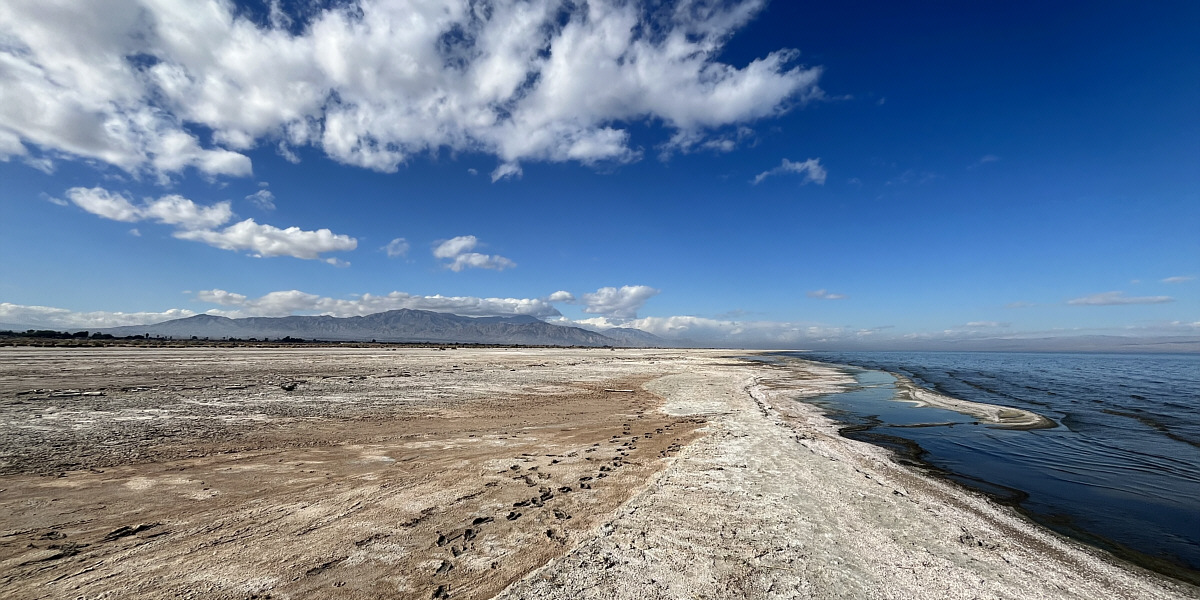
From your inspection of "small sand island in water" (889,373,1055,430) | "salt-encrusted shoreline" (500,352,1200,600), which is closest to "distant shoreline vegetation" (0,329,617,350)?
"salt-encrusted shoreline" (500,352,1200,600)

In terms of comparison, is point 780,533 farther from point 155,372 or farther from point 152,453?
point 155,372

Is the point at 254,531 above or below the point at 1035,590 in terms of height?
above

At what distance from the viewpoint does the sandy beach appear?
4.96m

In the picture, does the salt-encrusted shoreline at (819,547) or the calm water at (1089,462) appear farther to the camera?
the calm water at (1089,462)

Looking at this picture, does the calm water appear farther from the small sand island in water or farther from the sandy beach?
the sandy beach

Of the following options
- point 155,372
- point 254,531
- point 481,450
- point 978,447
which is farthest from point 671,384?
point 155,372

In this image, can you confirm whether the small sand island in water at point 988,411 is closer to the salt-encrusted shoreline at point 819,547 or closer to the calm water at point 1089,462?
the calm water at point 1089,462

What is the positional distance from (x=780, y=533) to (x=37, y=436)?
16123 mm

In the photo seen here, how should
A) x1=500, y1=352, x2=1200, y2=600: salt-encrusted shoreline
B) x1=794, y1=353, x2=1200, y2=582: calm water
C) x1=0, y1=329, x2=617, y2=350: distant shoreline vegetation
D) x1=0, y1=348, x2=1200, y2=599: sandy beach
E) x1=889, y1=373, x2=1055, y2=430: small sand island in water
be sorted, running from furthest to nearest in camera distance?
x1=0, y1=329, x2=617, y2=350: distant shoreline vegetation, x1=889, y1=373, x2=1055, y2=430: small sand island in water, x1=794, y1=353, x2=1200, y2=582: calm water, x1=500, y1=352, x2=1200, y2=600: salt-encrusted shoreline, x1=0, y1=348, x2=1200, y2=599: sandy beach

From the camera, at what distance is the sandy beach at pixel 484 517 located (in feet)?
16.3

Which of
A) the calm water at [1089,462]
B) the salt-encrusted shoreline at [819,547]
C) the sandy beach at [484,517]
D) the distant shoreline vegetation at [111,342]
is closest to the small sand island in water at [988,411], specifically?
the calm water at [1089,462]

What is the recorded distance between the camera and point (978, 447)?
44.0 ft

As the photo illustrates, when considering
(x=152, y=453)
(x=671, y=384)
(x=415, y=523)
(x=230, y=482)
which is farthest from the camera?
(x=671, y=384)

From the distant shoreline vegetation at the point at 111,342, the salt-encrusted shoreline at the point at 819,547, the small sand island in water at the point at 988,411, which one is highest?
the distant shoreline vegetation at the point at 111,342
